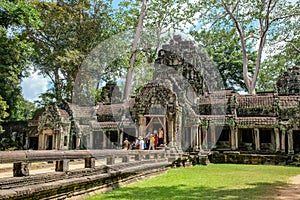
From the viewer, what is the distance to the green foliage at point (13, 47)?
59.0 feet

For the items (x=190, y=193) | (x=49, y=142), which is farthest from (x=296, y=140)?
(x=49, y=142)

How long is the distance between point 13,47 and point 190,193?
57.2ft

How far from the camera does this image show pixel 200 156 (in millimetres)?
17984

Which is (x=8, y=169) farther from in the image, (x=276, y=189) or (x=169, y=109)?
(x=169, y=109)

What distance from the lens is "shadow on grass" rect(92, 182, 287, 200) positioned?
25.2 ft

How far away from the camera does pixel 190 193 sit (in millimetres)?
8258

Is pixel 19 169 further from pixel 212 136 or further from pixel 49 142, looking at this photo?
pixel 49 142

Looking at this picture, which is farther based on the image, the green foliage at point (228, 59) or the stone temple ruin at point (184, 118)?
the green foliage at point (228, 59)

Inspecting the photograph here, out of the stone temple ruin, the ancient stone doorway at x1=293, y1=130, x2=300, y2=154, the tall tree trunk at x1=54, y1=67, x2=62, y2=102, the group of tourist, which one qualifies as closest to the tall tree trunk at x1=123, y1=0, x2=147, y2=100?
the stone temple ruin

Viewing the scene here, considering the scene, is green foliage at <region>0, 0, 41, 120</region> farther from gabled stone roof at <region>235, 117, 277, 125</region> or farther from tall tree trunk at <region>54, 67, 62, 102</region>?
gabled stone roof at <region>235, 117, 277, 125</region>

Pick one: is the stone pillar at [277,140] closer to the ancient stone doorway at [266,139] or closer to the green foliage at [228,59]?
the ancient stone doorway at [266,139]

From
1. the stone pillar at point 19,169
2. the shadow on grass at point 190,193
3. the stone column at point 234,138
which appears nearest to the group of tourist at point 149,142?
the stone column at point 234,138

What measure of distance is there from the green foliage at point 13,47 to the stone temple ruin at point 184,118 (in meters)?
3.49

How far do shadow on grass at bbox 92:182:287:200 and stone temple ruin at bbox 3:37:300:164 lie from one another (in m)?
7.52
